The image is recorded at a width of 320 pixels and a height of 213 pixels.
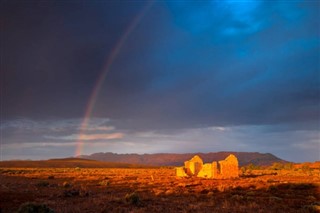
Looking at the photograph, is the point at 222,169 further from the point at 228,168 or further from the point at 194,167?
the point at 194,167

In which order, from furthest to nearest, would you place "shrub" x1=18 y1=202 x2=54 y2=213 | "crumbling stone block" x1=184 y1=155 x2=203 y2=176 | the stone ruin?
"crumbling stone block" x1=184 y1=155 x2=203 y2=176 < the stone ruin < "shrub" x1=18 y1=202 x2=54 y2=213

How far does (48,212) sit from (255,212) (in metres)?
9.76

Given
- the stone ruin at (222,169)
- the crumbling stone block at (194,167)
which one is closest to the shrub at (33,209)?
the stone ruin at (222,169)

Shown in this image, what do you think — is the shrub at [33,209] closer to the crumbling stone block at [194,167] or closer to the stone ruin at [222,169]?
the stone ruin at [222,169]

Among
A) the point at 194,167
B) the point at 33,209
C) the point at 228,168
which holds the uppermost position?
the point at 194,167

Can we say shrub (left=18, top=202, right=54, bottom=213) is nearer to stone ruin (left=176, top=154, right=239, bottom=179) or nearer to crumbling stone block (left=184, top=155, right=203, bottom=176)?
stone ruin (left=176, top=154, right=239, bottom=179)

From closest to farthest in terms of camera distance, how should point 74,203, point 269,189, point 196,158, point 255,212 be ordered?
1. point 255,212
2. point 74,203
3. point 269,189
4. point 196,158

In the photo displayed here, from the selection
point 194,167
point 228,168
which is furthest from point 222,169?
point 194,167

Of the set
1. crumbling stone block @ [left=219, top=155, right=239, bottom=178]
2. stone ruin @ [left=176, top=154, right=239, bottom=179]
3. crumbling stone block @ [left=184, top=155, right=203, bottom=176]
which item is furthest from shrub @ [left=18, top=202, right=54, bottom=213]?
crumbling stone block @ [left=184, top=155, right=203, bottom=176]

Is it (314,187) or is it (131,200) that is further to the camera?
(314,187)

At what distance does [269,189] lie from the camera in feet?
86.1

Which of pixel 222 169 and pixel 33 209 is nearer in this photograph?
pixel 33 209

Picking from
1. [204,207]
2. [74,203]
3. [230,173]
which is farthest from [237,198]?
[230,173]

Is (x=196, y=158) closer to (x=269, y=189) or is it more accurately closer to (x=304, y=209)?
(x=269, y=189)
